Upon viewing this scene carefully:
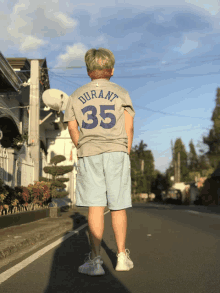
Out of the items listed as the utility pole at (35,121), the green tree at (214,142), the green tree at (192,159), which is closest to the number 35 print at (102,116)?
the utility pole at (35,121)

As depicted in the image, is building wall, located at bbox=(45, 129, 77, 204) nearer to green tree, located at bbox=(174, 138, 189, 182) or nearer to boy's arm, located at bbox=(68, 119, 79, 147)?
boy's arm, located at bbox=(68, 119, 79, 147)

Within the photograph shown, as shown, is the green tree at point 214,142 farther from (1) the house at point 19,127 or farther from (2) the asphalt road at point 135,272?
(2) the asphalt road at point 135,272

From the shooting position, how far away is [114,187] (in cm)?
331

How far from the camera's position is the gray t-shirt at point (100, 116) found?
3.37 metres

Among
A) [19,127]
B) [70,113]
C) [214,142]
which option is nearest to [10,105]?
[19,127]

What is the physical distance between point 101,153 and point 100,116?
357 millimetres

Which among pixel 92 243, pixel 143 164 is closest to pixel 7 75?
pixel 92 243

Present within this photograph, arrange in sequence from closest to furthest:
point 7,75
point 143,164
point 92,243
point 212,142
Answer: point 92,243
point 7,75
point 212,142
point 143,164

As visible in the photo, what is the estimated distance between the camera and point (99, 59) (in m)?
3.55

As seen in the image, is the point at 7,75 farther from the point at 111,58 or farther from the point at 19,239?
the point at 111,58

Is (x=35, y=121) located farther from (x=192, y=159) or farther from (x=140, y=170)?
(x=192, y=159)

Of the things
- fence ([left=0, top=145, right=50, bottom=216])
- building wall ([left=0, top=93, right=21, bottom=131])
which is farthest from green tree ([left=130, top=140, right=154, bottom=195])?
fence ([left=0, top=145, right=50, bottom=216])

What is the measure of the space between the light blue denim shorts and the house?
21.3ft

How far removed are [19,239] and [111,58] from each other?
3.23 m
